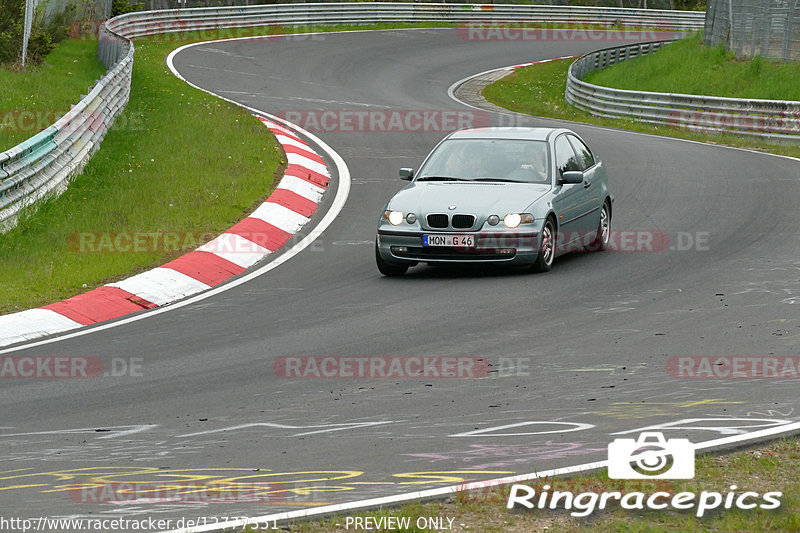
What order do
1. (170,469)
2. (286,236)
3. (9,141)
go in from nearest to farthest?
(170,469) < (286,236) < (9,141)

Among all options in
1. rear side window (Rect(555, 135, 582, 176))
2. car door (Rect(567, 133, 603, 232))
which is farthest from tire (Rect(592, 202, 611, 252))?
rear side window (Rect(555, 135, 582, 176))

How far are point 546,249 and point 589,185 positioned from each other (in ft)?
4.92

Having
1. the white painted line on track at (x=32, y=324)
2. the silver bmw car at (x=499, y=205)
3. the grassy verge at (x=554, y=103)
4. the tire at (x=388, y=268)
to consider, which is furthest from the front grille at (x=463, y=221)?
the grassy verge at (x=554, y=103)

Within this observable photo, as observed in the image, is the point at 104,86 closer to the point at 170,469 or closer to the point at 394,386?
the point at 394,386

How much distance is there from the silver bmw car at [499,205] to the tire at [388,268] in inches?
0.4

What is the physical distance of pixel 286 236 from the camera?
14.4 meters

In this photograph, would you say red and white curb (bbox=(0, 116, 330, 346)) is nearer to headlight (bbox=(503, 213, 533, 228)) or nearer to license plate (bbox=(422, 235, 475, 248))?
license plate (bbox=(422, 235, 475, 248))

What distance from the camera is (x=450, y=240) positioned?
11.8 meters

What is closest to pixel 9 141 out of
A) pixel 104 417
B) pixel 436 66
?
pixel 104 417

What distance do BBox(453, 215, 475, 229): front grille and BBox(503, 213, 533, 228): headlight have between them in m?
0.33

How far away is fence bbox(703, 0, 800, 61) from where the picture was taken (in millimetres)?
33438

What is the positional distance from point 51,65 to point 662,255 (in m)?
22.6

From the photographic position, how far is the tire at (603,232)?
13.4 metres

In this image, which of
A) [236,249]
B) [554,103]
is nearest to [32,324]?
[236,249]
